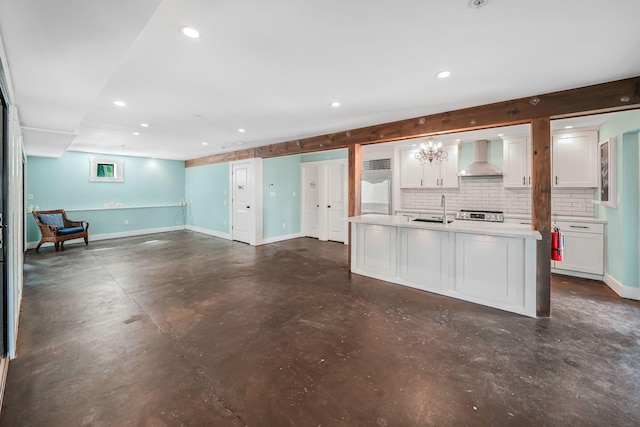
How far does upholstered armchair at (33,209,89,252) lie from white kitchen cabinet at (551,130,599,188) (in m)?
9.83

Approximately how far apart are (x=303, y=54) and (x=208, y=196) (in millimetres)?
7069

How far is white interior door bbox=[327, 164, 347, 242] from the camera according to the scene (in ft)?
24.0

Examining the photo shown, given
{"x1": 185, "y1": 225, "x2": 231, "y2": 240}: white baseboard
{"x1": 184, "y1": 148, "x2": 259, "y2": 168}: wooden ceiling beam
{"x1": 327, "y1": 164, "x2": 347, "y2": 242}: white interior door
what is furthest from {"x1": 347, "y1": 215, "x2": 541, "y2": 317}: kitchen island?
{"x1": 185, "y1": 225, "x2": 231, "y2": 240}: white baseboard

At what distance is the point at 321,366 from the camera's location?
2.11m

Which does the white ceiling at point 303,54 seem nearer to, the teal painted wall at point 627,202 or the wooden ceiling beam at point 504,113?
the wooden ceiling beam at point 504,113

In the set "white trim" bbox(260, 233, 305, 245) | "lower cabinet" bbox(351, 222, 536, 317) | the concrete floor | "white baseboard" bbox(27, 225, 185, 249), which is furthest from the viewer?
"white trim" bbox(260, 233, 305, 245)

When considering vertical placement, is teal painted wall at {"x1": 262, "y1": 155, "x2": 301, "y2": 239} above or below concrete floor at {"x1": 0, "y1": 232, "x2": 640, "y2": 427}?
above

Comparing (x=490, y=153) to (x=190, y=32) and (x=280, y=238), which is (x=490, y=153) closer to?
(x=280, y=238)

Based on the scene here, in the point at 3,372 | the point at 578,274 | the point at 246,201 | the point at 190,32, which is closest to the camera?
the point at 190,32

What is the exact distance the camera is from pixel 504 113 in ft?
10.3

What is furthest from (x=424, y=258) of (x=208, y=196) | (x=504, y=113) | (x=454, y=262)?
Answer: (x=208, y=196)

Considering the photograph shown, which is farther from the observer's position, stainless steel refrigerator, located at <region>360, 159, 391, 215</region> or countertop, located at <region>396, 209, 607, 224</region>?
stainless steel refrigerator, located at <region>360, 159, 391, 215</region>

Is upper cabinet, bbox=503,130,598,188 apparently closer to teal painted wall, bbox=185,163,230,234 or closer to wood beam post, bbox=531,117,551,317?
wood beam post, bbox=531,117,551,317

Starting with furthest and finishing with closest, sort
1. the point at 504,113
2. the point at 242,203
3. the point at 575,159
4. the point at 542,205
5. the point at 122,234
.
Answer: the point at 122,234, the point at 242,203, the point at 575,159, the point at 504,113, the point at 542,205
